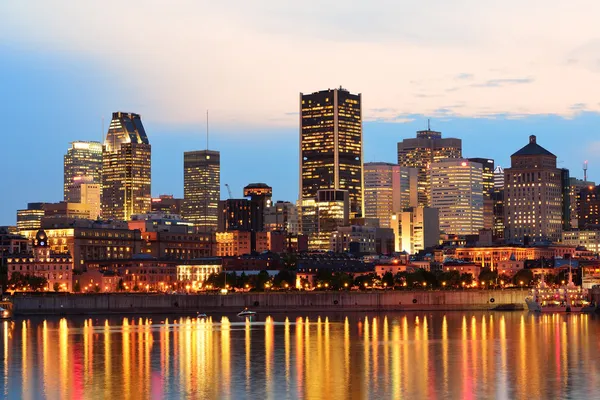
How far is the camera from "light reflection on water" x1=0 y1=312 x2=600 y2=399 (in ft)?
306

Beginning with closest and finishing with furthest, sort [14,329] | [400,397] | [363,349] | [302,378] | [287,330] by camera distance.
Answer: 1. [400,397]
2. [302,378]
3. [363,349]
4. [287,330]
5. [14,329]

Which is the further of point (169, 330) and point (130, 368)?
point (169, 330)

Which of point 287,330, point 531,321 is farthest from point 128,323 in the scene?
point 531,321

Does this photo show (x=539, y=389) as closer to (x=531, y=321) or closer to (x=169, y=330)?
(x=169, y=330)

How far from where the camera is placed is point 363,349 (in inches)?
5015

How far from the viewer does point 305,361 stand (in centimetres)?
11488

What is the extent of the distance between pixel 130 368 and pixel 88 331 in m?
56.0

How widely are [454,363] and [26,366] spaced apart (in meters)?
38.5

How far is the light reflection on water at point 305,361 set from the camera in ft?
306

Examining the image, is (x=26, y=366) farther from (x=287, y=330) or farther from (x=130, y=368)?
(x=287, y=330)

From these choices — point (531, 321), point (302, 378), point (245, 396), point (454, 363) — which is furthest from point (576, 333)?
point (245, 396)

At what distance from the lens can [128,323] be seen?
186 metres

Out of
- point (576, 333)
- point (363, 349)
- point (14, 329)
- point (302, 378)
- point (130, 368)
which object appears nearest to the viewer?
point (302, 378)

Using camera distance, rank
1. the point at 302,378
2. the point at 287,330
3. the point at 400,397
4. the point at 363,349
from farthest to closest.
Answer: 1. the point at 287,330
2. the point at 363,349
3. the point at 302,378
4. the point at 400,397
